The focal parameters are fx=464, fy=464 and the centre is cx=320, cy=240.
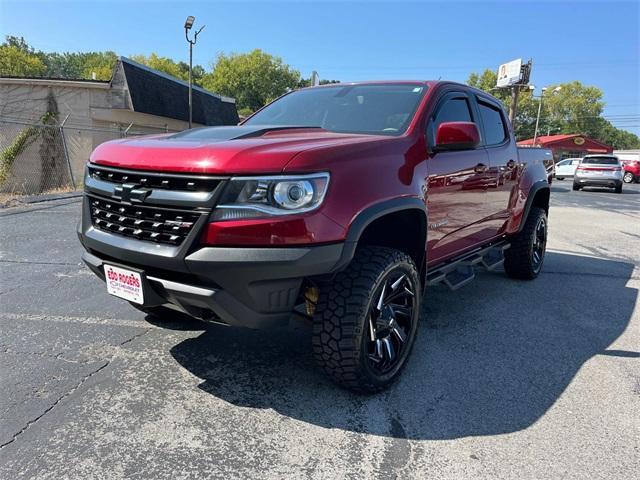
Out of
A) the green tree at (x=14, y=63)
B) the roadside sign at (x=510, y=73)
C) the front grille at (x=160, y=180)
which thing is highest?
the green tree at (x=14, y=63)

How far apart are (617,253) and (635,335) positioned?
161 inches

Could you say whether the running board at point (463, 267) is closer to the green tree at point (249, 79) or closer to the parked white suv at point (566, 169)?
the parked white suv at point (566, 169)

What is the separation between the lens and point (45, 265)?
5152 mm

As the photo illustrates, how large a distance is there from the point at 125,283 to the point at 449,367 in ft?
7.09

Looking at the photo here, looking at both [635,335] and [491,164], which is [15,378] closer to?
[491,164]

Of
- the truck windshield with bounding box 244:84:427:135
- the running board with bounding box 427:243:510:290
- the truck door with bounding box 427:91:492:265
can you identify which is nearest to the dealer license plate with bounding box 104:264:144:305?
the truck windshield with bounding box 244:84:427:135

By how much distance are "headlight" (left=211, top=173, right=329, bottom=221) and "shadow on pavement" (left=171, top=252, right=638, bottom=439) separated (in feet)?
3.75

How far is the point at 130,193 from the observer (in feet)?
8.00

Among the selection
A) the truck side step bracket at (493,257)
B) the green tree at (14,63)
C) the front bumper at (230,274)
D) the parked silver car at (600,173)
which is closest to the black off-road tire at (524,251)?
the truck side step bracket at (493,257)

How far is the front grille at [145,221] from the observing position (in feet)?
7.49

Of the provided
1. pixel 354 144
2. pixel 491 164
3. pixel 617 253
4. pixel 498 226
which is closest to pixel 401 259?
pixel 354 144

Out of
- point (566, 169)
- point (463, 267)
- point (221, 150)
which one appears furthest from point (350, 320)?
point (566, 169)

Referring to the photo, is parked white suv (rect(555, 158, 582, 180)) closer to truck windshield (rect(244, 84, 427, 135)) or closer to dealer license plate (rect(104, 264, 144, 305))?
truck windshield (rect(244, 84, 427, 135))

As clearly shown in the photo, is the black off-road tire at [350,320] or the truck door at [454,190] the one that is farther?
the truck door at [454,190]
